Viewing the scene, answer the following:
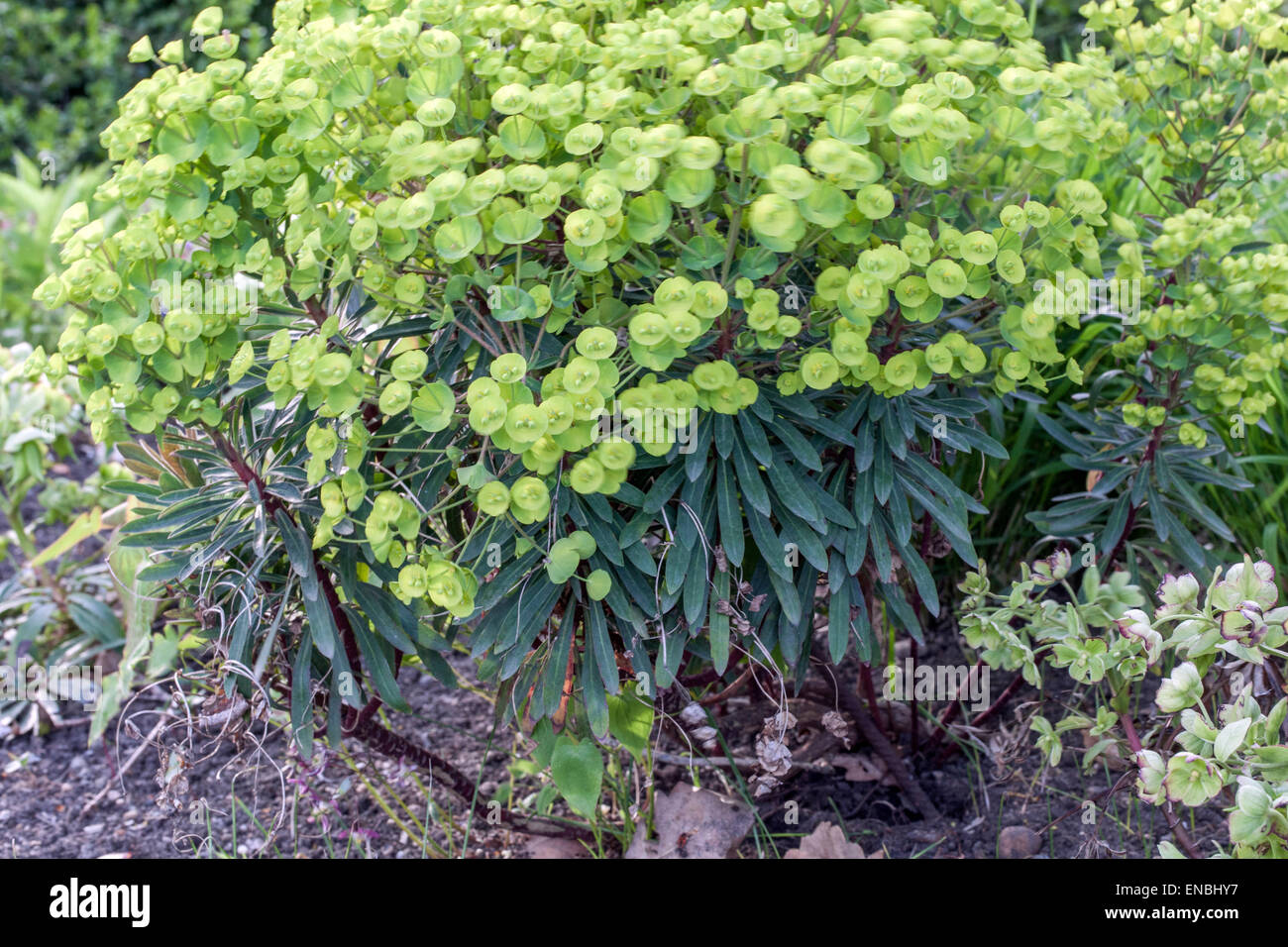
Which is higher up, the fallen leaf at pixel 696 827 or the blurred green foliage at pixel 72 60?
the blurred green foliage at pixel 72 60

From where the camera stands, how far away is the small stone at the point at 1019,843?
239 centimetres

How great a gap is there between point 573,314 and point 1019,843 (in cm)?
151

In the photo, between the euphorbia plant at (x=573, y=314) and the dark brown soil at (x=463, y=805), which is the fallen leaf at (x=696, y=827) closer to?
the dark brown soil at (x=463, y=805)

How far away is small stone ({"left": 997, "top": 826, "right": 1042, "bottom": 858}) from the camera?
2.39m

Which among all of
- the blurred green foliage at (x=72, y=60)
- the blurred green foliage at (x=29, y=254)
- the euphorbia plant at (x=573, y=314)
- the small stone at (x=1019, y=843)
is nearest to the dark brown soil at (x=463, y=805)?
the small stone at (x=1019, y=843)

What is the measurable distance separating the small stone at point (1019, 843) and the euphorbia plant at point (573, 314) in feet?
2.08

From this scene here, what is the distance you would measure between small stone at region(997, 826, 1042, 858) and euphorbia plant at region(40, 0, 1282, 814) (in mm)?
633

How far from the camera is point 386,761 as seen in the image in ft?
9.24

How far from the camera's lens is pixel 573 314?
1.97 m

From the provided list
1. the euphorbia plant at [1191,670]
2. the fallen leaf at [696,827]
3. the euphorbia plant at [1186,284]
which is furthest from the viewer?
the fallen leaf at [696,827]

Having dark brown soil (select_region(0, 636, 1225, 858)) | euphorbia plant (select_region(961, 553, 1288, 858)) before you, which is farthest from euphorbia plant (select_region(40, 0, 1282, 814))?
dark brown soil (select_region(0, 636, 1225, 858))

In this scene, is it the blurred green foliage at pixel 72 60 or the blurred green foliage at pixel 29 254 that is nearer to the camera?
the blurred green foliage at pixel 29 254

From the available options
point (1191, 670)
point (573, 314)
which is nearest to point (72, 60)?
point (573, 314)

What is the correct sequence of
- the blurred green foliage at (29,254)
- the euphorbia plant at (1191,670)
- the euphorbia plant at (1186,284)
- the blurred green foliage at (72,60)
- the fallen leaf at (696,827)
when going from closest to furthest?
the euphorbia plant at (1191,670)
the euphorbia plant at (1186,284)
the fallen leaf at (696,827)
the blurred green foliage at (29,254)
the blurred green foliage at (72,60)
